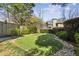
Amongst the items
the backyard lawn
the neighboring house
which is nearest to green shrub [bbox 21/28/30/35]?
the backyard lawn

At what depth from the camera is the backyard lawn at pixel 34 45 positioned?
2486 millimetres

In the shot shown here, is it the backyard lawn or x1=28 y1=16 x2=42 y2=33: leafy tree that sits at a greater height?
x1=28 y1=16 x2=42 y2=33: leafy tree

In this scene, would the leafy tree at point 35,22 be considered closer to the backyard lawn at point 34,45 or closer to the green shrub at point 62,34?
the backyard lawn at point 34,45

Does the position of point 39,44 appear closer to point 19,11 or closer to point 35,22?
point 35,22

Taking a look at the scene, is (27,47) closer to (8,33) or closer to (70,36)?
(8,33)

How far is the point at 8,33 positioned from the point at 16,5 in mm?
341

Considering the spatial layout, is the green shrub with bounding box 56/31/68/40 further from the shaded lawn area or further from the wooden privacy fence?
the wooden privacy fence

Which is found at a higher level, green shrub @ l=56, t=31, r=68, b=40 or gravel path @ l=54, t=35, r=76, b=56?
green shrub @ l=56, t=31, r=68, b=40

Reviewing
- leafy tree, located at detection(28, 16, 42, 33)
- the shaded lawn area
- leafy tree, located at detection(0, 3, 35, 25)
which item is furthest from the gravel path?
leafy tree, located at detection(0, 3, 35, 25)

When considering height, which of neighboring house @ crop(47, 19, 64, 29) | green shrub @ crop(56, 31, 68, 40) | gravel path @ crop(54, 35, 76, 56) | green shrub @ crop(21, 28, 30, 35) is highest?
neighboring house @ crop(47, 19, 64, 29)

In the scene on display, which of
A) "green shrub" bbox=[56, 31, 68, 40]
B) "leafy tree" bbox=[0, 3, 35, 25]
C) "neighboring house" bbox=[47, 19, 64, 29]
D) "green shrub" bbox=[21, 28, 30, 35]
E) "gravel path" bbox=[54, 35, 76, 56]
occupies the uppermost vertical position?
"leafy tree" bbox=[0, 3, 35, 25]

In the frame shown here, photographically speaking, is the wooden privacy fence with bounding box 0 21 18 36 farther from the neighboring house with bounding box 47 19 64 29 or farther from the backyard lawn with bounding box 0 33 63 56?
the neighboring house with bounding box 47 19 64 29

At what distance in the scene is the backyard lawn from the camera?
249cm

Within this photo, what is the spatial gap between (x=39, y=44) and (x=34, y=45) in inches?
2.4
